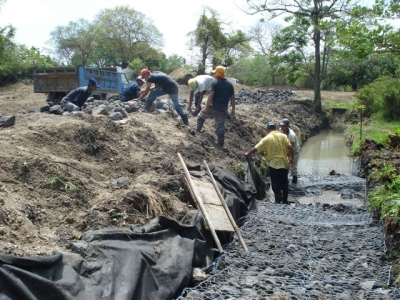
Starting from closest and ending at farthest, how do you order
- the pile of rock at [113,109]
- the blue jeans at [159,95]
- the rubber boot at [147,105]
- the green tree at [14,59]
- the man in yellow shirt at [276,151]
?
1. the man in yellow shirt at [276,151]
2. the pile of rock at [113,109]
3. the blue jeans at [159,95]
4. the rubber boot at [147,105]
5. the green tree at [14,59]

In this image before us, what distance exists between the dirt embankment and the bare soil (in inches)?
0.5

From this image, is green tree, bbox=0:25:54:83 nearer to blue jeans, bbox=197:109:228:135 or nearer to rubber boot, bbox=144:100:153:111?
rubber boot, bbox=144:100:153:111

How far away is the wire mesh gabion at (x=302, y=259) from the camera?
4496 mm

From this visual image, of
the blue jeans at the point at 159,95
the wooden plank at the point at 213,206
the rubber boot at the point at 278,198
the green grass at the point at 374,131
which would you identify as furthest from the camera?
the green grass at the point at 374,131

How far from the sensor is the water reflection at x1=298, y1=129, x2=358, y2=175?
13227 millimetres

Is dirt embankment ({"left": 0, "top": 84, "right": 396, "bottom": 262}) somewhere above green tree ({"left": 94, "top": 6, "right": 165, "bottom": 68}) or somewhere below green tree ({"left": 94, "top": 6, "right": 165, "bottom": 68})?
below

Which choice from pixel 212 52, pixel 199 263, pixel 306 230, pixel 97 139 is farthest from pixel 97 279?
pixel 212 52

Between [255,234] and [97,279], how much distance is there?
10.2 feet

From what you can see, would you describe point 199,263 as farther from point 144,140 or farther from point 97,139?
point 144,140

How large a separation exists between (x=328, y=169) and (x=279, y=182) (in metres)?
4.87

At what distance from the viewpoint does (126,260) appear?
4180mm

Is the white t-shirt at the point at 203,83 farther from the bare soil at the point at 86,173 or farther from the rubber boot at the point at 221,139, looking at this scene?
the rubber boot at the point at 221,139

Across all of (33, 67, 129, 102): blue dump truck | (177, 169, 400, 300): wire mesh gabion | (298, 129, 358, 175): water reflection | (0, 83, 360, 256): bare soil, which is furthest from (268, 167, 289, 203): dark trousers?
(33, 67, 129, 102): blue dump truck

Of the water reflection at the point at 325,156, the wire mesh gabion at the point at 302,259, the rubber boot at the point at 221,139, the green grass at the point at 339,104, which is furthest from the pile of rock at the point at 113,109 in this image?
the green grass at the point at 339,104
